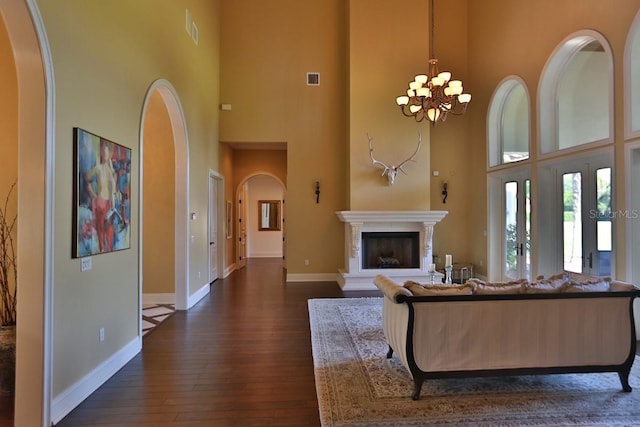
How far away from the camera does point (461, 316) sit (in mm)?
2850

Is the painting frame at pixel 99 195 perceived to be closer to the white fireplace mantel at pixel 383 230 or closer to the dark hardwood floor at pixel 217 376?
the dark hardwood floor at pixel 217 376

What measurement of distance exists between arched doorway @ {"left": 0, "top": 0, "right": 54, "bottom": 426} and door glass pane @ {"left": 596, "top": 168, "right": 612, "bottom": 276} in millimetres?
5910

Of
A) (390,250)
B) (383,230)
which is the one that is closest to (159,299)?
(383,230)

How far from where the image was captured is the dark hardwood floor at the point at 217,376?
265 cm

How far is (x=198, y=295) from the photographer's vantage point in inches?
242

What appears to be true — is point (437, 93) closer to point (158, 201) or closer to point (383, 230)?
point (383, 230)

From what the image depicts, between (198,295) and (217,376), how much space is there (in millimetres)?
3082

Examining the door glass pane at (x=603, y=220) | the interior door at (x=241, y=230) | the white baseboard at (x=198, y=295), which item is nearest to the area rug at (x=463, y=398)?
the door glass pane at (x=603, y=220)

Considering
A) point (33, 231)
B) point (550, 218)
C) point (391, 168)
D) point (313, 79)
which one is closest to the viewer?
point (33, 231)

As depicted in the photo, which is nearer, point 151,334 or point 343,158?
point 151,334

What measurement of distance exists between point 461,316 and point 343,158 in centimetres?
555

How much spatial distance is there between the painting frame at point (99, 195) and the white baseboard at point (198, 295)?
2290 mm

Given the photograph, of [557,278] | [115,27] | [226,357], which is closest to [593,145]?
[557,278]

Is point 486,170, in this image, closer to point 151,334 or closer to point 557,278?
point 557,278
